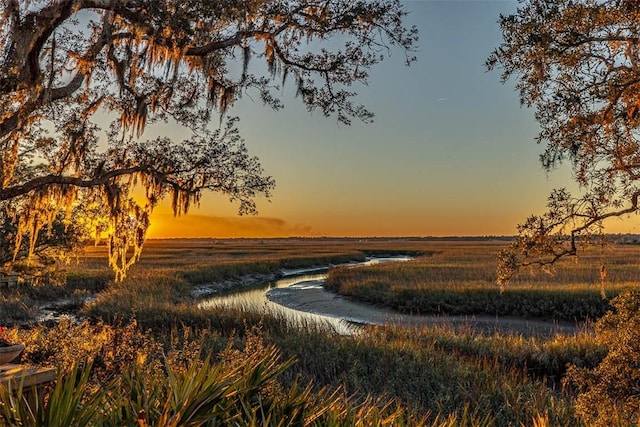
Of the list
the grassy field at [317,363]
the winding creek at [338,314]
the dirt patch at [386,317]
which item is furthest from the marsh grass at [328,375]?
the dirt patch at [386,317]

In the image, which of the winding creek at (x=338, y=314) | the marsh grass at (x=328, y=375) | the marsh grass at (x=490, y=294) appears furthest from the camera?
the marsh grass at (x=490, y=294)

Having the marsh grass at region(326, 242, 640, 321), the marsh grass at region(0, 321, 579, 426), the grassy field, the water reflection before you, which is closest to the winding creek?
the water reflection

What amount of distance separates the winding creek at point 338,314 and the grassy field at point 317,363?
139 centimetres

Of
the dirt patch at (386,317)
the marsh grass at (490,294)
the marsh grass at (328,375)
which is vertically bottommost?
the dirt patch at (386,317)

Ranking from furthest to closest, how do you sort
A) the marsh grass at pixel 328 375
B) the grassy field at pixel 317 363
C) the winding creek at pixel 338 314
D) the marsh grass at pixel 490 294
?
the marsh grass at pixel 490 294 → the winding creek at pixel 338 314 → the marsh grass at pixel 328 375 → the grassy field at pixel 317 363

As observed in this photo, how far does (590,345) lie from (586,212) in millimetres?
7143

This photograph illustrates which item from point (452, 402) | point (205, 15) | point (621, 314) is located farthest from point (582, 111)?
point (205, 15)

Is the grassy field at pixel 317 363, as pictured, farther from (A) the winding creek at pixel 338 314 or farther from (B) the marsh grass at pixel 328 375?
(A) the winding creek at pixel 338 314

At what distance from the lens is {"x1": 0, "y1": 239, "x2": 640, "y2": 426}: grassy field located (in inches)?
151

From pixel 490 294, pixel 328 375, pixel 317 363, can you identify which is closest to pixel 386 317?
pixel 490 294

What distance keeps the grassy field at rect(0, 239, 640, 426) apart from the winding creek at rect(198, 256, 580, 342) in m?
1.39

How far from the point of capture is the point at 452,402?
322 inches

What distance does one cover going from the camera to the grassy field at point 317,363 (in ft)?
12.6

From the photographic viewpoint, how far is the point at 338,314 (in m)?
21.9
